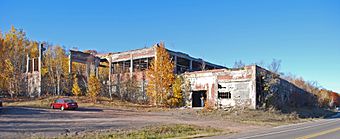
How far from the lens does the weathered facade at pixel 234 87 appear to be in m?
42.2

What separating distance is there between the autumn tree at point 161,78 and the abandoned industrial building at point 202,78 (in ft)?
11.5

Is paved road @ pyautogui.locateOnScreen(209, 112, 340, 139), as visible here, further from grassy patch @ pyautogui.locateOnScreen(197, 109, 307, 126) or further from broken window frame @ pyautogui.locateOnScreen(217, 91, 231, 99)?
broken window frame @ pyautogui.locateOnScreen(217, 91, 231, 99)

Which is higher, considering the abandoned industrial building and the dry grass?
the abandoned industrial building

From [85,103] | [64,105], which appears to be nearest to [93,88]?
[85,103]

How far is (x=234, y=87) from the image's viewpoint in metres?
43.5

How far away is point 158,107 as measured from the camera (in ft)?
151

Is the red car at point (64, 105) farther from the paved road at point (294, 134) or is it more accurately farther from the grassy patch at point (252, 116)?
the paved road at point (294, 134)

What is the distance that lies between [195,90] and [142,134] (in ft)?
90.8

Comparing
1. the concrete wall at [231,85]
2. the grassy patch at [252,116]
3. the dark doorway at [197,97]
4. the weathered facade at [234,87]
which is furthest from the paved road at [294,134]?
the dark doorway at [197,97]

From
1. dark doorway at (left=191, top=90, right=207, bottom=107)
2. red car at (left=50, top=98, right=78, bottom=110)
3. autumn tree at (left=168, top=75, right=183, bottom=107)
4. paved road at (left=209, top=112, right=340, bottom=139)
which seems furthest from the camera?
dark doorway at (left=191, top=90, right=207, bottom=107)

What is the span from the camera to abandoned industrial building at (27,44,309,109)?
4262 centimetres

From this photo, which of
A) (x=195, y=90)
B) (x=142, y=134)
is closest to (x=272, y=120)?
(x=195, y=90)

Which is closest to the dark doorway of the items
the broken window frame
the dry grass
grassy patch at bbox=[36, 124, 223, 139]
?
the broken window frame

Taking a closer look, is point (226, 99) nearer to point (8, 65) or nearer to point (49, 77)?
point (49, 77)
